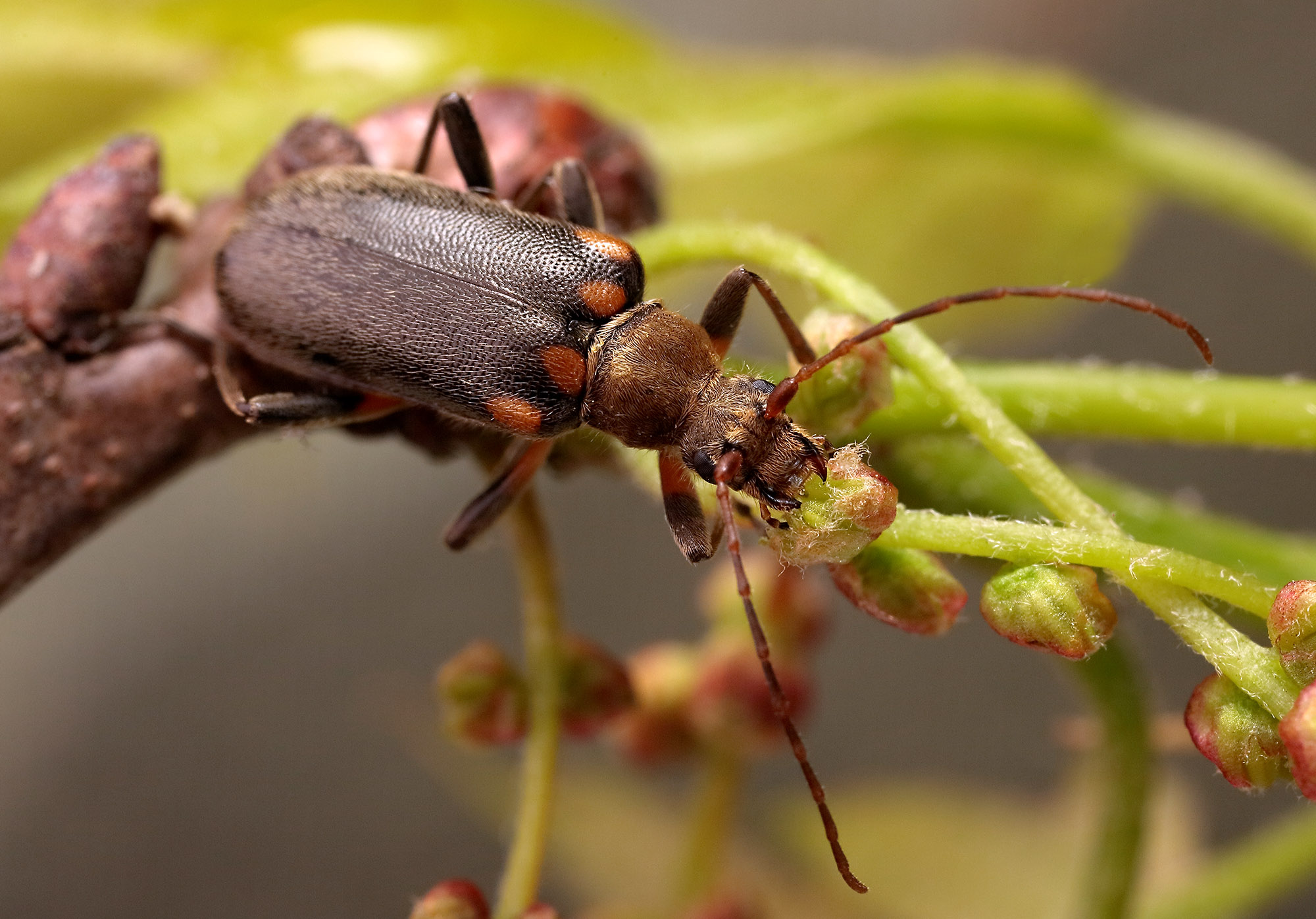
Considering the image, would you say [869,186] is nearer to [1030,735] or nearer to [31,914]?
[1030,735]

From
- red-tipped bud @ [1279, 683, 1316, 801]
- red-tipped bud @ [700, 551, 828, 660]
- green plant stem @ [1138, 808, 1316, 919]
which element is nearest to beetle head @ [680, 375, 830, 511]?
red-tipped bud @ [700, 551, 828, 660]

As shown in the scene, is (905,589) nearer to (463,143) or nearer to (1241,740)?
(1241,740)

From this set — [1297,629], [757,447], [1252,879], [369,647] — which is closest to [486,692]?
[757,447]

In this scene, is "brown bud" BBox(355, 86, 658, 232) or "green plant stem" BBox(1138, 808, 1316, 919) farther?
"green plant stem" BBox(1138, 808, 1316, 919)

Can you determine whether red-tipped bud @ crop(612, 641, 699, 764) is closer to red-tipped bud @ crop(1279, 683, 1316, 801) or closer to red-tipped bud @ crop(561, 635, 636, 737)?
red-tipped bud @ crop(561, 635, 636, 737)

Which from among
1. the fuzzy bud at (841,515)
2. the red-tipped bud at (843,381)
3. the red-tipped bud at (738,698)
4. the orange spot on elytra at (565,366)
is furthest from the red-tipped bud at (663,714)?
the fuzzy bud at (841,515)

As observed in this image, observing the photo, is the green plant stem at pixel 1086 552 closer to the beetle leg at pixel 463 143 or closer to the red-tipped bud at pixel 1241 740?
the red-tipped bud at pixel 1241 740

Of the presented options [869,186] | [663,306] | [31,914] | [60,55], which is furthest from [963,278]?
[31,914]
